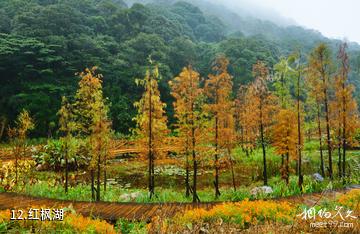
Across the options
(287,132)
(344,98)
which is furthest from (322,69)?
(287,132)

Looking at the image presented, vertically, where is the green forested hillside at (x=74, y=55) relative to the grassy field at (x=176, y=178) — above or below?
above

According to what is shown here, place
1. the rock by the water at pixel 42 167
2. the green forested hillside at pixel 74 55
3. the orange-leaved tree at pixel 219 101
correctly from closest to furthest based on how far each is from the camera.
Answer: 1. the orange-leaved tree at pixel 219 101
2. the rock by the water at pixel 42 167
3. the green forested hillside at pixel 74 55

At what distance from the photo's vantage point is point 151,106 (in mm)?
14562

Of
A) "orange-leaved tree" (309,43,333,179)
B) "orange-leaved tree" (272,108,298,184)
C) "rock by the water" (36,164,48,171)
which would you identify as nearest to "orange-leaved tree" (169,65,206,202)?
"orange-leaved tree" (272,108,298,184)

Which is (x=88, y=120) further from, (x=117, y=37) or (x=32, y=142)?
(x=117, y=37)

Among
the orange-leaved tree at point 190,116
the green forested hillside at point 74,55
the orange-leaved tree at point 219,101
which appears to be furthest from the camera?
the green forested hillside at point 74,55

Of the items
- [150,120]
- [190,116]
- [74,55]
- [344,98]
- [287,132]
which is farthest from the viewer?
[74,55]

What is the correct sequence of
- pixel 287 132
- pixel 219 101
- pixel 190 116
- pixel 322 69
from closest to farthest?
pixel 190 116 < pixel 219 101 < pixel 287 132 < pixel 322 69

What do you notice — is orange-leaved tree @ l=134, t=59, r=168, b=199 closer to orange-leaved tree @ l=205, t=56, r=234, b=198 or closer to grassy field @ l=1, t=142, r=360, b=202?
grassy field @ l=1, t=142, r=360, b=202

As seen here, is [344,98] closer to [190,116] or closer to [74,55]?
[190,116]

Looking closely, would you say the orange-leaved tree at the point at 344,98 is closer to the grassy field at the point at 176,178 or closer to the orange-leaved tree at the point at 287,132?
the grassy field at the point at 176,178

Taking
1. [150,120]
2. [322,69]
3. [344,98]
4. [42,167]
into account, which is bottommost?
[42,167]

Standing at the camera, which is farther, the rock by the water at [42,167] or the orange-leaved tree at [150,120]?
the rock by the water at [42,167]

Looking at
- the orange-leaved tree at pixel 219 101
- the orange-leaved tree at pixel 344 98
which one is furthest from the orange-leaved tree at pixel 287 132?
the orange-leaved tree at pixel 219 101
